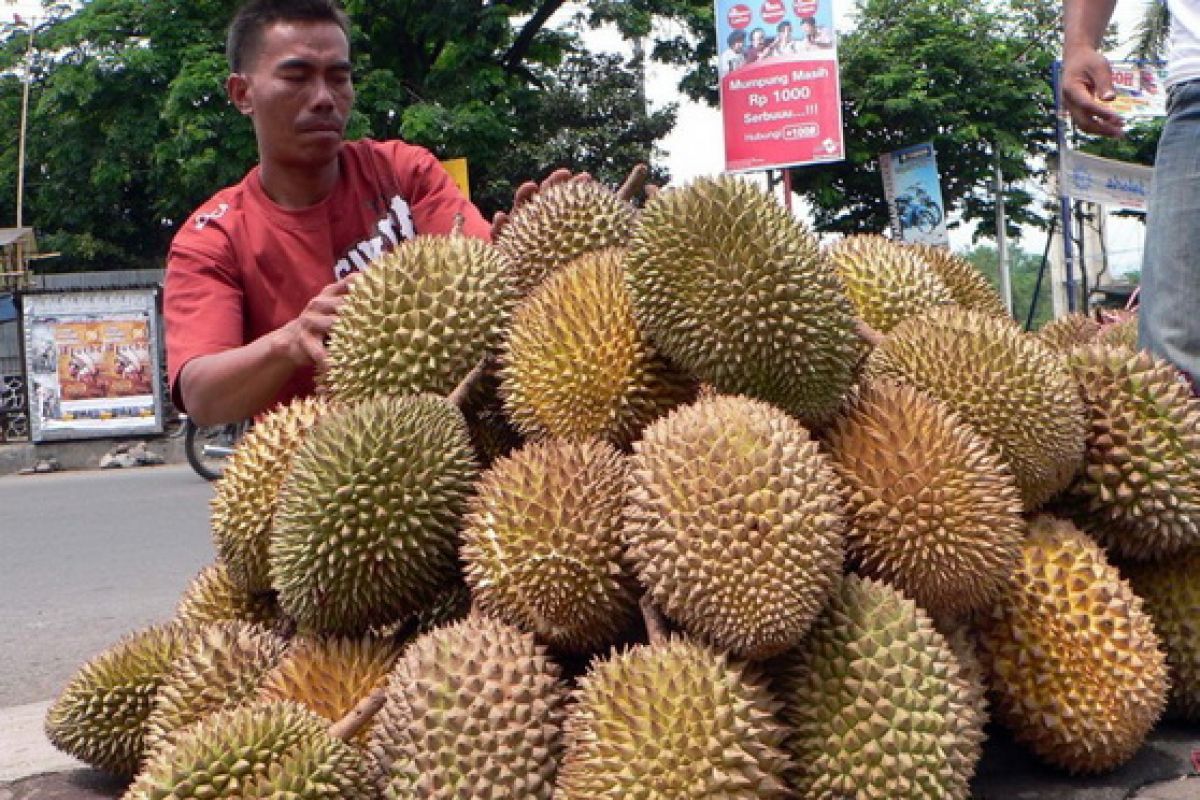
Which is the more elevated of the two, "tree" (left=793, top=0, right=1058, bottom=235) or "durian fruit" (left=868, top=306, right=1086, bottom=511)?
"tree" (left=793, top=0, right=1058, bottom=235)

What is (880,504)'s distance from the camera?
1681mm

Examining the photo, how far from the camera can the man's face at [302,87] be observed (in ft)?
9.52

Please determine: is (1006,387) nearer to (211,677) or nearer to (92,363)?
(211,677)

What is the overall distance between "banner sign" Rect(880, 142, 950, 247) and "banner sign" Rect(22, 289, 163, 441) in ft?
37.2

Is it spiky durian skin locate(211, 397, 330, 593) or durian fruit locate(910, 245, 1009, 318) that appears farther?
durian fruit locate(910, 245, 1009, 318)

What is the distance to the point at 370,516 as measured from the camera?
1731mm

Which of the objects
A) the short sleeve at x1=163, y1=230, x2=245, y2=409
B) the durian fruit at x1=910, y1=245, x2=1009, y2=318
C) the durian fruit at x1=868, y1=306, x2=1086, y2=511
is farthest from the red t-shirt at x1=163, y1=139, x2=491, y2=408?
the durian fruit at x1=868, y1=306, x2=1086, y2=511

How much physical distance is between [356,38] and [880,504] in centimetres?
1659

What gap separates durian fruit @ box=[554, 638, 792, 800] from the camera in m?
1.44

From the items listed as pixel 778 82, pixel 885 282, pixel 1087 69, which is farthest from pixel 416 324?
pixel 778 82

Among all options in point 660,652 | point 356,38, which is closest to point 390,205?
point 660,652

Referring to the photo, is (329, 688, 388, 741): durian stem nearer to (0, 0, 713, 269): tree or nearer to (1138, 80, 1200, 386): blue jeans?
(1138, 80, 1200, 386): blue jeans

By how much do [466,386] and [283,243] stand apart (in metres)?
1.22

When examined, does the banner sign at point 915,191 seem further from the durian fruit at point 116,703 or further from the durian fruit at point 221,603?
the durian fruit at point 116,703
